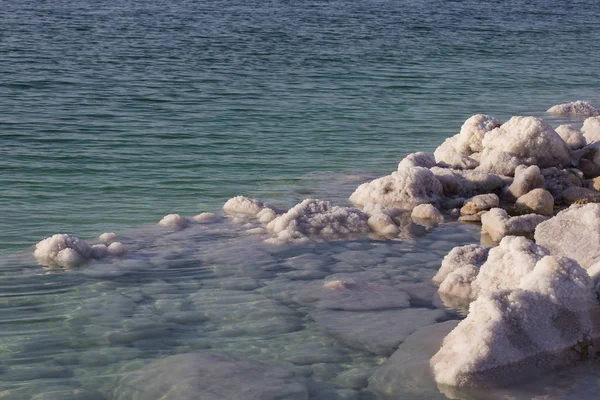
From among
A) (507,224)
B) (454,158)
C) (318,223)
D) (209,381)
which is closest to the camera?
(209,381)

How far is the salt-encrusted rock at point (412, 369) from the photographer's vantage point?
6.75m

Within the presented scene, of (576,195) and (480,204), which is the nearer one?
(480,204)

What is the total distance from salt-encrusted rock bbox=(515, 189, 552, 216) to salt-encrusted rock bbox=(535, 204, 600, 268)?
1649mm

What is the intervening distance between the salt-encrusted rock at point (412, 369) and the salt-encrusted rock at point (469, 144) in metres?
5.55

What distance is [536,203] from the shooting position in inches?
445

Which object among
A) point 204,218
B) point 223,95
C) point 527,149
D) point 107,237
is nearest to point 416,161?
point 527,149

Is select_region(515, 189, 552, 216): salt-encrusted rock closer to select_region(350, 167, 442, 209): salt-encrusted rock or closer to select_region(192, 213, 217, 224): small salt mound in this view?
select_region(350, 167, 442, 209): salt-encrusted rock

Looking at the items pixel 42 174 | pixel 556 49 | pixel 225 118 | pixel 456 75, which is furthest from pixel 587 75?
pixel 42 174

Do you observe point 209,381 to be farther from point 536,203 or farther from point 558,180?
point 558,180

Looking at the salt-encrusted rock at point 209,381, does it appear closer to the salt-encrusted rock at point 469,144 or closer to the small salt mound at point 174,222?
the small salt mound at point 174,222

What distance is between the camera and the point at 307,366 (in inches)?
284

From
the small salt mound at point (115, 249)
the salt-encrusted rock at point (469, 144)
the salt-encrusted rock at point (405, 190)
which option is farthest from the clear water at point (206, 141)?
the salt-encrusted rock at point (469, 144)

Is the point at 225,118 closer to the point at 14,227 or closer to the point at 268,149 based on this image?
the point at 268,149

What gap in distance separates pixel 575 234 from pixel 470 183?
120 inches
